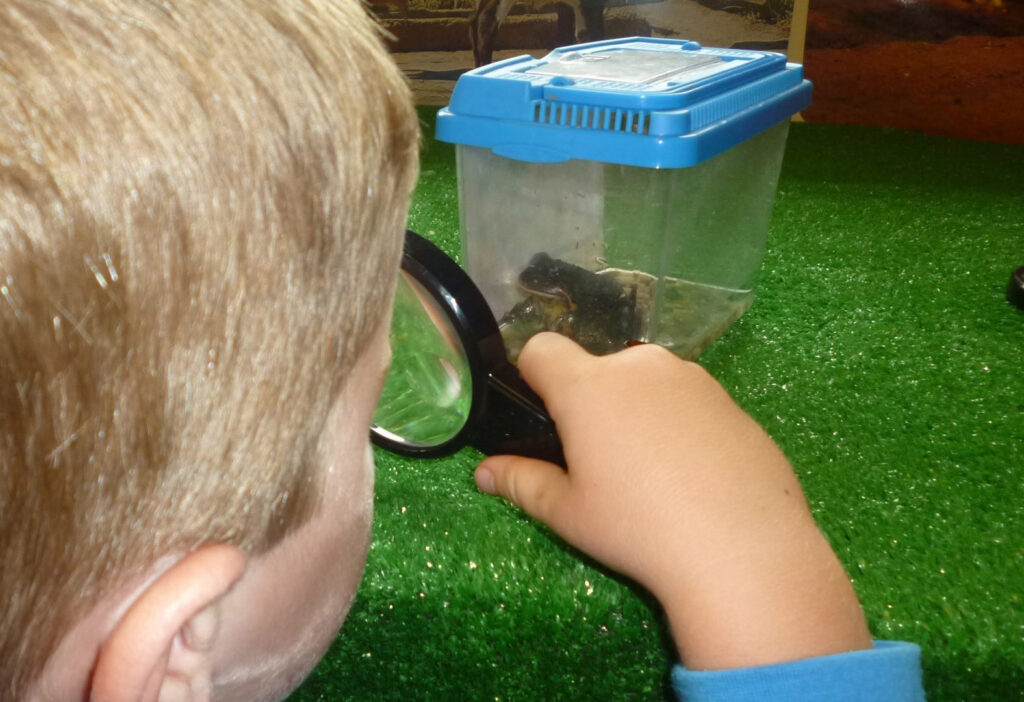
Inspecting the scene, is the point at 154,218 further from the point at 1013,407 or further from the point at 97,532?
the point at 1013,407

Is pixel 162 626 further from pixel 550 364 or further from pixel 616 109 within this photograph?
pixel 616 109

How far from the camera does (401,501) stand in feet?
2.23

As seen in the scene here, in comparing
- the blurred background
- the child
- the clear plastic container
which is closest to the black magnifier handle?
the child

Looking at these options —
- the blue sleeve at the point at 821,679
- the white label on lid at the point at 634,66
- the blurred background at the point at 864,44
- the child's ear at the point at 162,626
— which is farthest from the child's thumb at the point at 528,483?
the blurred background at the point at 864,44

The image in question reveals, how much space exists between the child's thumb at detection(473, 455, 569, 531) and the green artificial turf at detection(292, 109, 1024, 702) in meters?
0.02

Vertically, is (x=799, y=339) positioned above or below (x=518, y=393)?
below

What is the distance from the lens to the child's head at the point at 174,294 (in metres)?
0.29

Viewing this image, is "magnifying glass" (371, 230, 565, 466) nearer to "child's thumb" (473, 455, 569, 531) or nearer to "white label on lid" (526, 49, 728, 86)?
"child's thumb" (473, 455, 569, 531)

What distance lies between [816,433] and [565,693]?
0.32 metres

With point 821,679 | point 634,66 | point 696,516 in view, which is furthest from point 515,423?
point 634,66

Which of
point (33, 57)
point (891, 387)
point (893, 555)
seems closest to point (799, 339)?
point (891, 387)

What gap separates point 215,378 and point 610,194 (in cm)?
63

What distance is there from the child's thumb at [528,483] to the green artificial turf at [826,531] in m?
0.02

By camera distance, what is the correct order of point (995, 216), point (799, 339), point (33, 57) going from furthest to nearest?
1. point (995, 216)
2. point (799, 339)
3. point (33, 57)
